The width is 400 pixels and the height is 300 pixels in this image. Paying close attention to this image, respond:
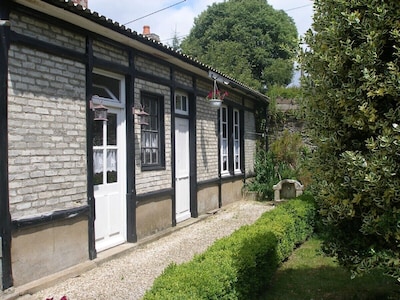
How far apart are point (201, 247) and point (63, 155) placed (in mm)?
3012

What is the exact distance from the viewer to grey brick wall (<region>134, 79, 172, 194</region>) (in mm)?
7180

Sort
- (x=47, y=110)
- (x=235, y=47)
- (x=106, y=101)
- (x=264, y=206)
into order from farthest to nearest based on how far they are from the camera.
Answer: (x=235, y=47), (x=264, y=206), (x=106, y=101), (x=47, y=110)

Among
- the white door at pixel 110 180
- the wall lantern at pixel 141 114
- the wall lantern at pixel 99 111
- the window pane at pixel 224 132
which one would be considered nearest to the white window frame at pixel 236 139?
the window pane at pixel 224 132

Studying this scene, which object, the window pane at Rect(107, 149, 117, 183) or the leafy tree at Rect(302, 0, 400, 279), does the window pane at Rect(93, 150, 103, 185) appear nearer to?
the window pane at Rect(107, 149, 117, 183)

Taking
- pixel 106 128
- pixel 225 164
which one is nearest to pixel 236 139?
pixel 225 164

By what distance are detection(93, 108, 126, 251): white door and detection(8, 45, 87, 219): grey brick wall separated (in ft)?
1.88

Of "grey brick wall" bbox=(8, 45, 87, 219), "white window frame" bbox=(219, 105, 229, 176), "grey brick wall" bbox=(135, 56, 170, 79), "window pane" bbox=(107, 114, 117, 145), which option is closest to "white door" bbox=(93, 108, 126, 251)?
"window pane" bbox=(107, 114, 117, 145)

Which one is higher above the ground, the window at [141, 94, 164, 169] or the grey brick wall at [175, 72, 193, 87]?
the grey brick wall at [175, 72, 193, 87]

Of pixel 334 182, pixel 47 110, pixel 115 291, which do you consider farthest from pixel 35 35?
pixel 334 182

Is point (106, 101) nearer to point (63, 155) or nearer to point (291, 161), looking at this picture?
point (63, 155)

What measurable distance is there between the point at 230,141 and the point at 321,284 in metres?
7.80

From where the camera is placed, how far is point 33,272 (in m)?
4.80

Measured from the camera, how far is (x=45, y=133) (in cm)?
512

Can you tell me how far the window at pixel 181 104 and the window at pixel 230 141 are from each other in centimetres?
207
